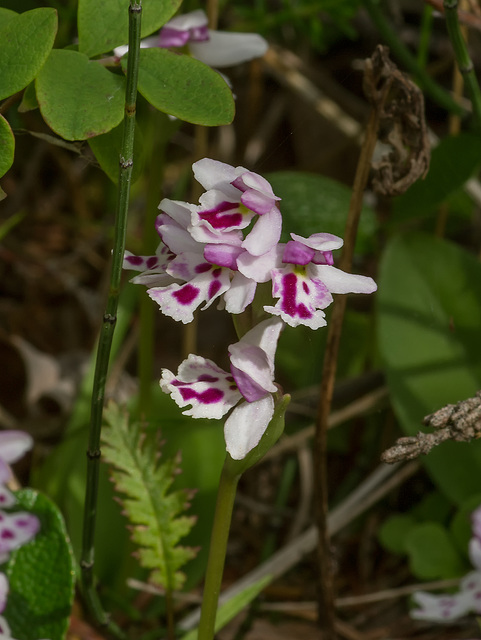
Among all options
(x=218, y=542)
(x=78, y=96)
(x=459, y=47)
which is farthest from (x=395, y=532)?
(x=78, y=96)

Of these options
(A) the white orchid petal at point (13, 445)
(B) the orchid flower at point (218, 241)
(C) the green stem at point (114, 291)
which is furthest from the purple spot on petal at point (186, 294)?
(A) the white orchid petal at point (13, 445)

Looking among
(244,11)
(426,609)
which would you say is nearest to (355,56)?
(244,11)

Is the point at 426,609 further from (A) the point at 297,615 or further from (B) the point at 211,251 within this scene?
(B) the point at 211,251

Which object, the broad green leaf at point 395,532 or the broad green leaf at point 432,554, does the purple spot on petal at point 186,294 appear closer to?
the broad green leaf at point 432,554

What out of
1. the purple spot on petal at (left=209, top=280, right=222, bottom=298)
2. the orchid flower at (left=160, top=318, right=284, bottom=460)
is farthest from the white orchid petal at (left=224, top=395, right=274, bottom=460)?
the purple spot on petal at (left=209, top=280, right=222, bottom=298)

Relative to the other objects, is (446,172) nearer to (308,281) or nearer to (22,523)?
(308,281)

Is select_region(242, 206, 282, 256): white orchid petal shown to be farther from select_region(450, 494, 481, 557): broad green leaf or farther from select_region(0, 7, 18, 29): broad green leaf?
select_region(450, 494, 481, 557): broad green leaf

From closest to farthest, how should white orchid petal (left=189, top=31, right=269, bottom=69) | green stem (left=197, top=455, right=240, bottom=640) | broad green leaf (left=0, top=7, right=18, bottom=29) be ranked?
green stem (left=197, top=455, right=240, bottom=640) → broad green leaf (left=0, top=7, right=18, bottom=29) → white orchid petal (left=189, top=31, right=269, bottom=69)
